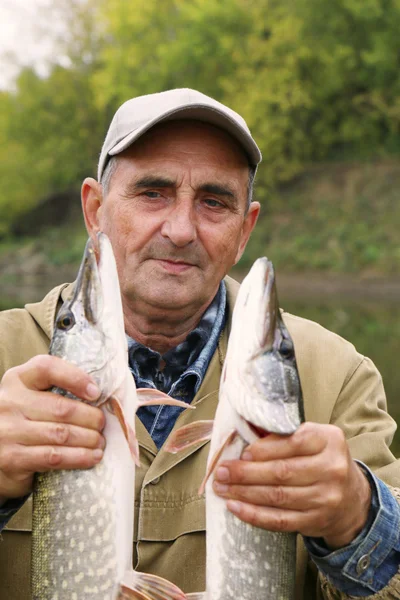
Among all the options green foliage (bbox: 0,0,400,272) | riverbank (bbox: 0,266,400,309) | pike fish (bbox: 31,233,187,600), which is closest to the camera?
pike fish (bbox: 31,233,187,600)

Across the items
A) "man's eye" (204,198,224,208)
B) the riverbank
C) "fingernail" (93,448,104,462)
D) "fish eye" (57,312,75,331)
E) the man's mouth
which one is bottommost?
"fingernail" (93,448,104,462)

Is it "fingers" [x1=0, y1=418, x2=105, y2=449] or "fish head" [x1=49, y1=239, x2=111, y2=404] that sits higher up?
"fish head" [x1=49, y1=239, x2=111, y2=404]

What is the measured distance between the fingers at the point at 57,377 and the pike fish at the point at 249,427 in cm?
32

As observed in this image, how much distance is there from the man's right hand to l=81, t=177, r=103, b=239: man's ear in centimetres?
132

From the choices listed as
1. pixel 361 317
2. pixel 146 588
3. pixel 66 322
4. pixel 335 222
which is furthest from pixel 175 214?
pixel 335 222

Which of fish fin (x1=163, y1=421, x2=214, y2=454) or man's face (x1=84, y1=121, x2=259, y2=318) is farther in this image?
man's face (x1=84, y1=121, x2=259, y2=318)

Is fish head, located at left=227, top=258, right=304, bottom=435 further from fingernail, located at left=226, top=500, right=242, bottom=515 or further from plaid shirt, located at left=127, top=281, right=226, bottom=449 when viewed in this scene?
plaid shirt, located at left=127, top=281, right=226, bottom=449

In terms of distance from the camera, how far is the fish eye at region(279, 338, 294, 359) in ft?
7.14

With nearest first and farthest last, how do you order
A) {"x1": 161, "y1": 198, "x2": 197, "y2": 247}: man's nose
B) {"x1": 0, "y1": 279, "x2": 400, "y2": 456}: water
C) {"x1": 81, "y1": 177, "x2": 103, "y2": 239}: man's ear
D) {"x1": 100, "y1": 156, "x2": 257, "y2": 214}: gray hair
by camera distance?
1. {"x1": 161, "y1": 198, "x2": 197, "y2": 247}: man's nose
2. {"x1": 100, "y1": 156, "x2": 257, "y2": 214}: gray hair
3. {"x1": 81, "y1": 177, "x2": 103, "y2": 239}: man's ear
4. {"x1": 0, "y1": 279, "x2": 400, "y2": 456}: water

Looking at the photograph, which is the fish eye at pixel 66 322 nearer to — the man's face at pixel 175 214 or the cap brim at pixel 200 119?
the man's face at pixel 175 214

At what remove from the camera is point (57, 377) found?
2059 mm

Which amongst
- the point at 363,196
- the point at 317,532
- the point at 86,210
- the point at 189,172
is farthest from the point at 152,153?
the point at 363,196

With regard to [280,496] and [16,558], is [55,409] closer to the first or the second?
[280,496]

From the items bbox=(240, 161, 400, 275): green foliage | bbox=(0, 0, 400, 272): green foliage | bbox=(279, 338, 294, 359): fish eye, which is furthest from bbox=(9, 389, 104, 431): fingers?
bbox=(0, 0, 400, 272): green foliage
